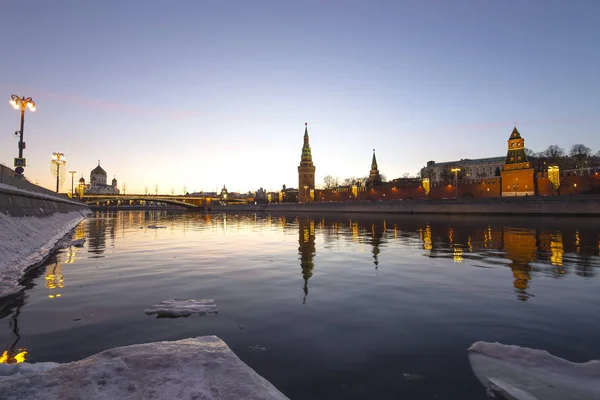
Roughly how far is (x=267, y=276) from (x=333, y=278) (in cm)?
161

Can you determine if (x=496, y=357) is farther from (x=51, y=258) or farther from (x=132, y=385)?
(x=51, y=258)

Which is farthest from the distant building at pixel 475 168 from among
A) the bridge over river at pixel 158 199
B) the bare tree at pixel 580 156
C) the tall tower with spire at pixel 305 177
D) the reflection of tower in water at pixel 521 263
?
the reflection of tower in water at pixel 521 263

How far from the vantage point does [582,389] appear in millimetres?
3104

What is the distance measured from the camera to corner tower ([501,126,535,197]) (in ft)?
211

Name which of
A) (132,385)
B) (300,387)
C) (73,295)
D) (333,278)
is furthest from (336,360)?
(73,295)

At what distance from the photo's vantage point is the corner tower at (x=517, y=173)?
2526 inches

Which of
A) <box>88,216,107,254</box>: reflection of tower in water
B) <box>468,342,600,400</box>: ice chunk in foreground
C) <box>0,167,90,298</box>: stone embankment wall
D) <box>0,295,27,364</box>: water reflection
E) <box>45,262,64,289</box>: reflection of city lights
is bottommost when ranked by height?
<box>468,342,600,400</box>: ice chunk in foreground

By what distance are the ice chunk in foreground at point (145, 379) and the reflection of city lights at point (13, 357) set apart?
0.90 metres

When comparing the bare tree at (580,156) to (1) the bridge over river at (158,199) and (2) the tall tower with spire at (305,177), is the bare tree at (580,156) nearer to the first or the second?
(2) the tall tower with spire at (305,177)

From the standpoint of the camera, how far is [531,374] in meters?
3.41

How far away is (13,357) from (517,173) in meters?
77.4

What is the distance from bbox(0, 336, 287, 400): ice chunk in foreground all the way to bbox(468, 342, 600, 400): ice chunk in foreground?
2149 mm

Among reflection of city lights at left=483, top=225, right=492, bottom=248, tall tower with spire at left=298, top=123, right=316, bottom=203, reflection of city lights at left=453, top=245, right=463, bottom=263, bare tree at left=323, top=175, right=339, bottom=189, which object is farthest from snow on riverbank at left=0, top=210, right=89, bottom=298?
bare tree at left=323, top=175, right=339, bottom=189

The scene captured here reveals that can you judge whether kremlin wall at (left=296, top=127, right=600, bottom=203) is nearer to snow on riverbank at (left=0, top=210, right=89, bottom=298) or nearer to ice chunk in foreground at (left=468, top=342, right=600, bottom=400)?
ice chunk in foreground at (left=468, top=342, right=600, bottom=400)
